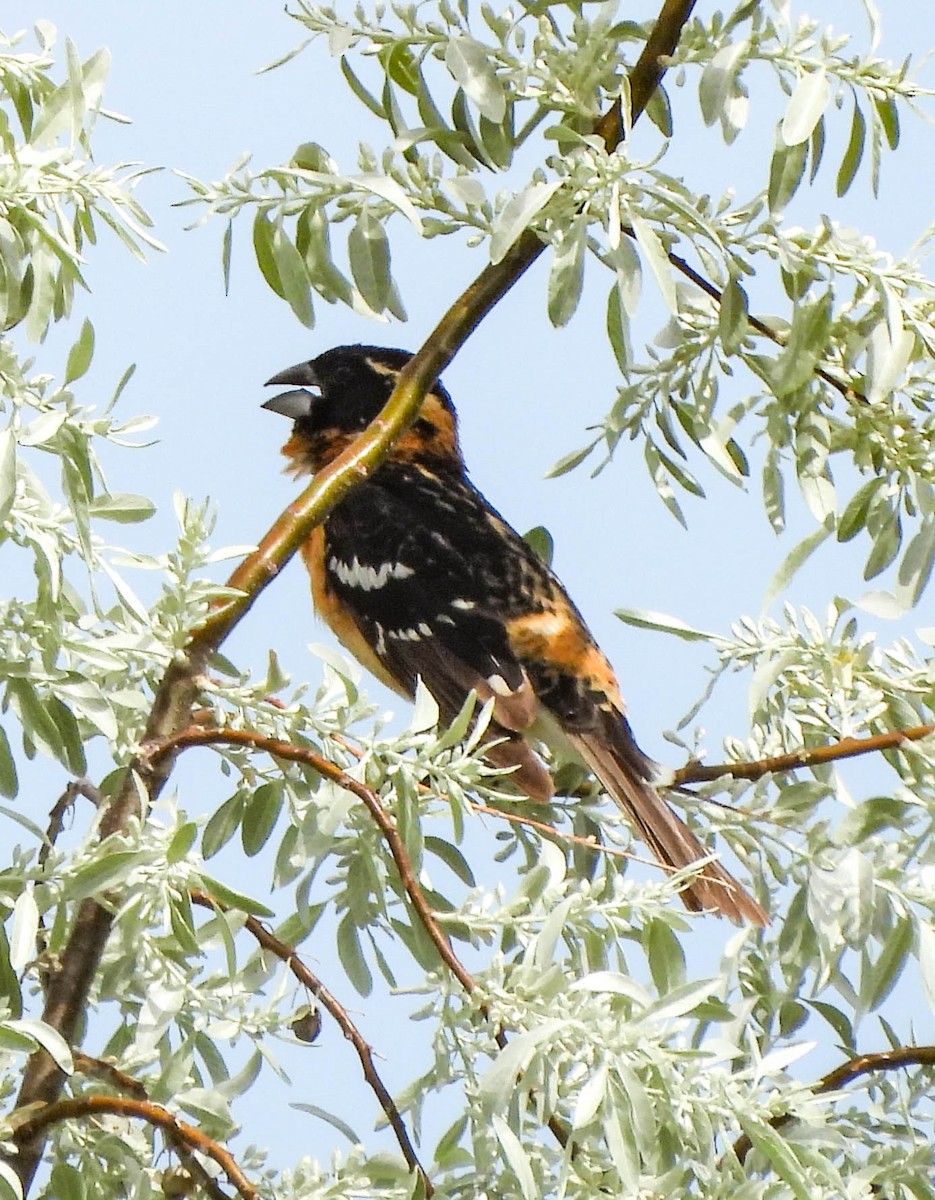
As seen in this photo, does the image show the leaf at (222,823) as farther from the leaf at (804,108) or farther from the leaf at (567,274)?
the leaf at (804,108)

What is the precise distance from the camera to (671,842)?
2.11 metres

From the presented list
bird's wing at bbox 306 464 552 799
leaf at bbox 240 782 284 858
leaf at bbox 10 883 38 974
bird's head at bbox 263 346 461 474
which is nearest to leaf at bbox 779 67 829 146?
leaf at bbox 240 782 284 858

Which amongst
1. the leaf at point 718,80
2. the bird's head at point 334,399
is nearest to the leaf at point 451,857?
the leaf at point 718,80

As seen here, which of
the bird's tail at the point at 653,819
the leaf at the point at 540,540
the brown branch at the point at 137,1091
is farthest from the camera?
the leaf at the point at 540,540

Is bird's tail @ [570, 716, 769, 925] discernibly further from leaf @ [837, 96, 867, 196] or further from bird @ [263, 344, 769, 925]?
leaf @ [837, 96, 867, 196]

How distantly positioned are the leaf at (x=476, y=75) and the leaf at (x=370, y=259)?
210 mm

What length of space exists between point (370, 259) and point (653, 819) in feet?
2.68

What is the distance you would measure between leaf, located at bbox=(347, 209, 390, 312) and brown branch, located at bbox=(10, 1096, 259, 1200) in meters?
0.81

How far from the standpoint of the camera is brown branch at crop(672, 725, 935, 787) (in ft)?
5.07

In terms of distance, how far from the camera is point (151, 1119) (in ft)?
4.46

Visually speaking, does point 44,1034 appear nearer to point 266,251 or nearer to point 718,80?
point 266,251

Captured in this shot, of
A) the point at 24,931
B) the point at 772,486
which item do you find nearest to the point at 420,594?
the point at 772,486

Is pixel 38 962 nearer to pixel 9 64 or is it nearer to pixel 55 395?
pixel 55 395

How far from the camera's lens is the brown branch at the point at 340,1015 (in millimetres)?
1386
